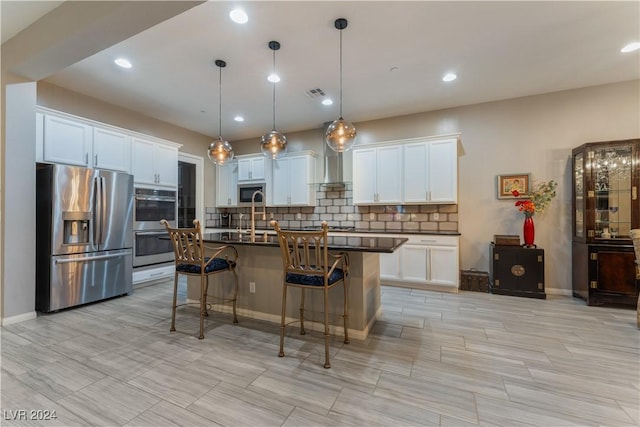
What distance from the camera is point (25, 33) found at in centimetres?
272

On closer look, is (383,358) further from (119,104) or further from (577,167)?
(119,104)

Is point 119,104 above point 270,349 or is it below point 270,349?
above

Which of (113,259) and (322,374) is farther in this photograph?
(113,259)

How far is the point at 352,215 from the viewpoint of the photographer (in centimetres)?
538

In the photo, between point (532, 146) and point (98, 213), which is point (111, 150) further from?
point (532, 146)

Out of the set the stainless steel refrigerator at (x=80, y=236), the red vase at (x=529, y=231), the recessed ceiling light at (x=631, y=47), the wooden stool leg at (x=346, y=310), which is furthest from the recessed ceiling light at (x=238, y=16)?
the red vase at (x=529, y=231)

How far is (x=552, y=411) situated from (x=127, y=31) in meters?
4.05

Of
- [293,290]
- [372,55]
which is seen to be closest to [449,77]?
[372,55]

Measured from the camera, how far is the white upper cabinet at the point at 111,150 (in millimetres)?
3990

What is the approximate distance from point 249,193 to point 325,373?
461 cm

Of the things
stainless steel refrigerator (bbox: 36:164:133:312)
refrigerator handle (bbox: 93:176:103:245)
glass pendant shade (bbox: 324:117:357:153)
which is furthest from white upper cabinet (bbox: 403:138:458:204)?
refrigerator handle (bbox: 93:176:103:245)

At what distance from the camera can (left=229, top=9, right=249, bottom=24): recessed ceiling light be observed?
7.80 ft

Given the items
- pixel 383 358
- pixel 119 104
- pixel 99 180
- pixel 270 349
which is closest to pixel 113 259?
pixel 99 180

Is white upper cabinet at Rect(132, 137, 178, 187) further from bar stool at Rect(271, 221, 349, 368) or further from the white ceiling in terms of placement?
bar stool at Rect(271, 221, 349, 368)
